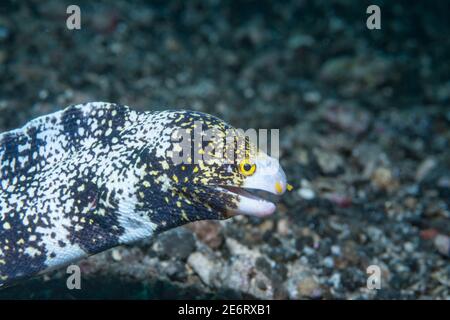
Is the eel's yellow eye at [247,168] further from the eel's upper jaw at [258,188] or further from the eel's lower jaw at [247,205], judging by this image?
the eel's lower jaw at [247,205]

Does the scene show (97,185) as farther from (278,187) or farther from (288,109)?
(288,109)

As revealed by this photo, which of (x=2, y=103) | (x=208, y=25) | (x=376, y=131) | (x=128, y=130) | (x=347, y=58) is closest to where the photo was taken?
(x=128, y=130)

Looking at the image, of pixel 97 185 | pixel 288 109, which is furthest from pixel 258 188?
pixel 288 109

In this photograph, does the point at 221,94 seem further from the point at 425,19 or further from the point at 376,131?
the point at 425,19

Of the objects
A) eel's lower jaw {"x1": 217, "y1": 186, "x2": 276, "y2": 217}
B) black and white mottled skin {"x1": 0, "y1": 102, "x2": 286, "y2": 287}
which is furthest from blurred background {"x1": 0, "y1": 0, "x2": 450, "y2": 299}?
eel's lower jaw {"x1": 217, "y1": 186, "x2": 276, "y2": 217}

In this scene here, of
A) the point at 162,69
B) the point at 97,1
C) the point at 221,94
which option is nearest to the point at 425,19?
the point at 221,94

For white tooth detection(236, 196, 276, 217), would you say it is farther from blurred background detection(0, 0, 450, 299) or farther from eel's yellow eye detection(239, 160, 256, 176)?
blurred background detection(0, 0, 450, 299)

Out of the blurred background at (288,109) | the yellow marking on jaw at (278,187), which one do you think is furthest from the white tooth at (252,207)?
the blurred background at (288,109)
